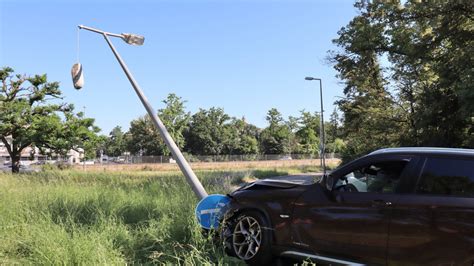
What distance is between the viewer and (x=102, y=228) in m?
6.97

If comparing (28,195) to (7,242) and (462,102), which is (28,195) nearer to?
(7,242)

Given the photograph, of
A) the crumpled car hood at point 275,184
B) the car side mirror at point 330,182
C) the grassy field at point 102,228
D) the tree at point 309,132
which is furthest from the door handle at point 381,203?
the tree at point 309,132

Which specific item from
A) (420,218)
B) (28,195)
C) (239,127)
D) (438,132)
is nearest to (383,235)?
(420,218)

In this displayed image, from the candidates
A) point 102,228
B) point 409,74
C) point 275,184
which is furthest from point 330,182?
point 409,74

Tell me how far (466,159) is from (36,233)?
18.2ft

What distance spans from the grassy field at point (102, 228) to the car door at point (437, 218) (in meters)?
2.04

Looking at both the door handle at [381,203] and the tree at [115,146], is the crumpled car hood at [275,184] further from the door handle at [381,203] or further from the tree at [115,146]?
the tree at [115,146]

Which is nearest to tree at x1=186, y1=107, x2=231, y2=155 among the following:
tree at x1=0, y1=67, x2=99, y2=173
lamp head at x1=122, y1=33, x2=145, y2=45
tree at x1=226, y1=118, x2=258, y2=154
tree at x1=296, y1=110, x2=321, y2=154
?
tree at x1=226, y1=118, x2=258, y2=154

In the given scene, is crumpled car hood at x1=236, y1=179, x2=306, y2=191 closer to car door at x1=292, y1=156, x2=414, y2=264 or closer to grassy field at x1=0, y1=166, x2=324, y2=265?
car door at x1=292, y1=156, x2=414, y2=264

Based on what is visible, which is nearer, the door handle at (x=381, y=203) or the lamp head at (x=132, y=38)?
the door handle at (x=381, y=203)

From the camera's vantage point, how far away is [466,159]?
4793mm

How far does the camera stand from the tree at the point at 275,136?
100750 mm

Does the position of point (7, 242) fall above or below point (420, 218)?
below

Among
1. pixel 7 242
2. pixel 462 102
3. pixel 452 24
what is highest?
pixel 452 24
